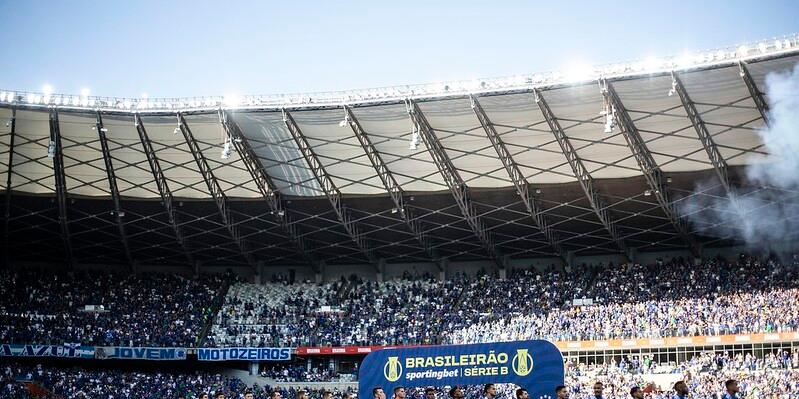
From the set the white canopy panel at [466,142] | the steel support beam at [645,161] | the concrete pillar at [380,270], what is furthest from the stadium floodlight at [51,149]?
the steel support beam at [645,161]

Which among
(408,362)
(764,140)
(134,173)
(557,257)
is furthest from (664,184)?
(134,173)

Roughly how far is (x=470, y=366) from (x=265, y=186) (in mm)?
30091

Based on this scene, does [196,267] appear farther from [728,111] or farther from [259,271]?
[728,111]

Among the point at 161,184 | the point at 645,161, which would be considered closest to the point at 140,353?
the point at 161,184

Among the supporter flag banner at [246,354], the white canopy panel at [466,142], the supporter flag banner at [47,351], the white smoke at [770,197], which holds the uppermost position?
the white canopy panel at [466,142]

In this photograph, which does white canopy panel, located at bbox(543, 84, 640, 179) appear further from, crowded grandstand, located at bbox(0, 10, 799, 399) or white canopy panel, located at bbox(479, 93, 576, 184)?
white canopy panel, located at bbox(479, 93, 576, 184)

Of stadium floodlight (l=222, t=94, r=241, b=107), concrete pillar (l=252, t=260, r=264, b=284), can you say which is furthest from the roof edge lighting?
concrete pillar (l=252, t=260, r=264, b=284)

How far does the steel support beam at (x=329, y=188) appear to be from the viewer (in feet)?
159

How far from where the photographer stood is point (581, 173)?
49938 millimetres

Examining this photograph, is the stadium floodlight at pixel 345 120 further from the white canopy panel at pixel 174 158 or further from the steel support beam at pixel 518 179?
the white canopy panel at pixel 174 158

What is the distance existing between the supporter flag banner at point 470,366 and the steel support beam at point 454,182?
19.2m

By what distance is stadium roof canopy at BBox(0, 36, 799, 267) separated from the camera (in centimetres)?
4350

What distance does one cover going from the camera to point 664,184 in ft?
Result: 163

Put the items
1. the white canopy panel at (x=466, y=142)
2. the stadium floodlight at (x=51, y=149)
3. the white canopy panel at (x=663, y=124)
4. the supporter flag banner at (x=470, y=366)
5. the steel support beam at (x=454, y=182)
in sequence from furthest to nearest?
1. the stadium floodlight at (x=51, y=149)
2. the steel support beam at (x=454, y=182)
3. the white canopy panel at (x=466, y=142)
4. the white canopy panel at (x=663, y=124)
5. the supporter flag banner at (x=470, y=366)
